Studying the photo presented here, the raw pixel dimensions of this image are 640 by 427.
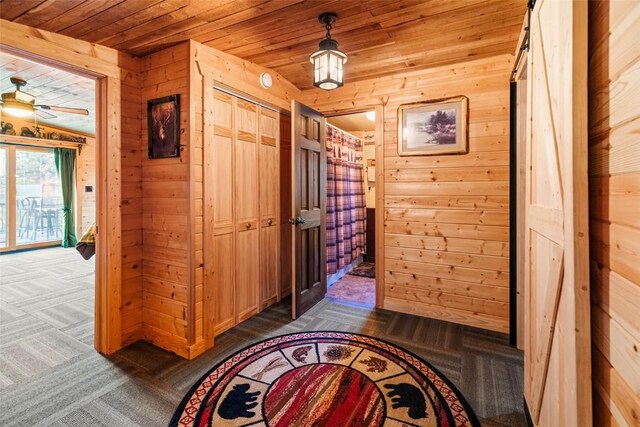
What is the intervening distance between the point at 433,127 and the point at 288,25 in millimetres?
1598

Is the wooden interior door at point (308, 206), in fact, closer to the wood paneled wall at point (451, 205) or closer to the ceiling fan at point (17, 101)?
the wood paneled wall at point (451, 205)

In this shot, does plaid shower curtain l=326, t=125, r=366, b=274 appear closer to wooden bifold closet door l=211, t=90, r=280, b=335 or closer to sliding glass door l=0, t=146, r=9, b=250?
wooden bifold closet door l=211, t=90, r=280, b=335

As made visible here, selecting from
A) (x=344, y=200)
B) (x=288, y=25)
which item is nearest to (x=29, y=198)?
(x=344, y=200)

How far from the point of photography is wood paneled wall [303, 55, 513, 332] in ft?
8.75

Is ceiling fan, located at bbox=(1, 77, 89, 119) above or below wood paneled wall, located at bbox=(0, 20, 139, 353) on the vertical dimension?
above

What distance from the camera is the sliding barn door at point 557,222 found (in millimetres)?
873

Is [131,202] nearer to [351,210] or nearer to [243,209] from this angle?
[243,209]

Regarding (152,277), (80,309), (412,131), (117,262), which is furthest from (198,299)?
(412,131)

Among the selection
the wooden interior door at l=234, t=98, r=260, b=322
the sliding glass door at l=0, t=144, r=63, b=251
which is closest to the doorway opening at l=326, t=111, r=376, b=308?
the wooden interior door at l=234, t=98, r=260, b=322

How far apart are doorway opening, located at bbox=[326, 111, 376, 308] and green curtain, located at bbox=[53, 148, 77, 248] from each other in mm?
5843

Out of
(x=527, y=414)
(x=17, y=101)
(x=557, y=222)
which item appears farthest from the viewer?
(x=17, y=101)

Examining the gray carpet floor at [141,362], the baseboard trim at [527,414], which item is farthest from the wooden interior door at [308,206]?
the baseboard trim at [527,414]

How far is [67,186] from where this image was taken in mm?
6414

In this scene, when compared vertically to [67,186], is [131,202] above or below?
below
